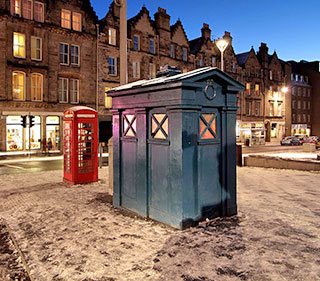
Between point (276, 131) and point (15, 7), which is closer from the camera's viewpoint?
point (15, 7)

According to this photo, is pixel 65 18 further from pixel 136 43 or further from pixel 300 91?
pixel 300 91

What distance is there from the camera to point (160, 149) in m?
6.16

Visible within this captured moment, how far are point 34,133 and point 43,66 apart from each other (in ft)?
19.9

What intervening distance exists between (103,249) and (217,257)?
185 cm

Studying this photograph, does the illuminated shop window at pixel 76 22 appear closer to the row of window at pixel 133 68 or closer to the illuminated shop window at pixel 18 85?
the row of window at pixel 133 68

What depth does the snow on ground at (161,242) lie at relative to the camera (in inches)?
161

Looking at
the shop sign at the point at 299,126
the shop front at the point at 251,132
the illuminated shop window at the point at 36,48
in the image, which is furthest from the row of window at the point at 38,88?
→ the shop sign at the point at 299,126

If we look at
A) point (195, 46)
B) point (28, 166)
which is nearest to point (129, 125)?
point (28, 166)

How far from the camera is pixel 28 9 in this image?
2572cm

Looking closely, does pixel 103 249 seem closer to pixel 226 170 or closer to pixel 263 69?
pixel 226 170

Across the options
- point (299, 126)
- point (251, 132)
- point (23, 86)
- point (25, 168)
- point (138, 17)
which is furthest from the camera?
point (299, 126)

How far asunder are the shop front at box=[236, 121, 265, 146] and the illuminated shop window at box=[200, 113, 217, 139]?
37388 mm

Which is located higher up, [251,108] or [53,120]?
[251,108]

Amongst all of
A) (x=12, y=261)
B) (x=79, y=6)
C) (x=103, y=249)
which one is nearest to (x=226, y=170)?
(x=103, y=249)
